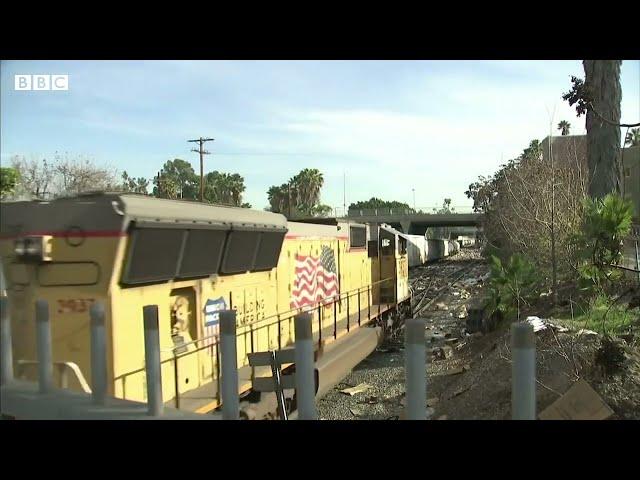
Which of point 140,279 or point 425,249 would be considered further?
point 425,249

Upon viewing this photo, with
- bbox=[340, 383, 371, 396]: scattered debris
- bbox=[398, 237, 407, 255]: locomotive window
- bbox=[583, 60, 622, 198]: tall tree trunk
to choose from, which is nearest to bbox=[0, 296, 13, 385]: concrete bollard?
bbox=[340, 383, 371, 396]: scattered debris

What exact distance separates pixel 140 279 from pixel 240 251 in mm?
1881

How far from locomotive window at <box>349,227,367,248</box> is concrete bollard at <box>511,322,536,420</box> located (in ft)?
32.7

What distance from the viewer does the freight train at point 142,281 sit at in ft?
16.5

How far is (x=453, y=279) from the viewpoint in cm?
3400

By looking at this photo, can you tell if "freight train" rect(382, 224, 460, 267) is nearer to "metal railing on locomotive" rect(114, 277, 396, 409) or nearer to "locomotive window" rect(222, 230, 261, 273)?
"metal railing on locomotive" rect(114, 277, 396, 409)

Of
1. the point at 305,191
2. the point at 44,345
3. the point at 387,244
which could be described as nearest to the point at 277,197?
the point at 305,191

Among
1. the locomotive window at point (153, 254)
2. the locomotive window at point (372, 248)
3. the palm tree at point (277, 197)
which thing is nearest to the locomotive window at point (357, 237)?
the locomotive window at point (372, 248)

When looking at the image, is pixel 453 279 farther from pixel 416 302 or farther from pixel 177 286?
pixel 177 286

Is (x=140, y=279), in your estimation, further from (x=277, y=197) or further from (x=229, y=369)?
(x=277, y=197)

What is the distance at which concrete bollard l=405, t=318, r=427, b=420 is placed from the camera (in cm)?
302

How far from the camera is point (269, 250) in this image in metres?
7.84

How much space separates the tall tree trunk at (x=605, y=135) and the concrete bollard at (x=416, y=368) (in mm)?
10803
